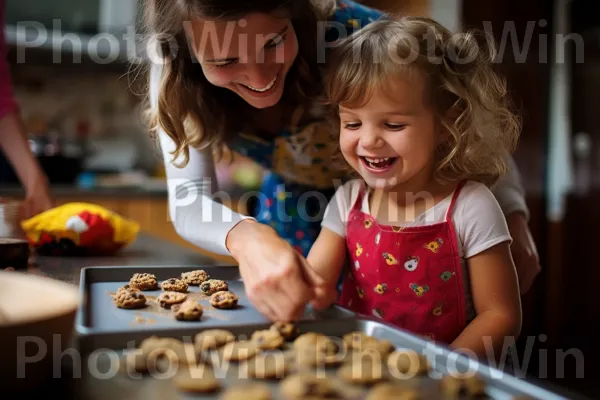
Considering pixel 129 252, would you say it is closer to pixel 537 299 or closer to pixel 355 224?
pixel 355 224

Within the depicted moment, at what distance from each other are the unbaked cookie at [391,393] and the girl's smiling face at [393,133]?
0.41 meters

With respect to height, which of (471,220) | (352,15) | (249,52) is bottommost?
(471,220)

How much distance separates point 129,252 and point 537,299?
7.70 feet

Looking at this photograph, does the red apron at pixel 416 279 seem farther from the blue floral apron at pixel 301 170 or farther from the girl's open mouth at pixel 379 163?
the blue floral apron at pixel 301 170

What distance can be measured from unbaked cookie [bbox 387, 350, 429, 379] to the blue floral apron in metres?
0.56

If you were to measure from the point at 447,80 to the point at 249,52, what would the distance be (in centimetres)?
27

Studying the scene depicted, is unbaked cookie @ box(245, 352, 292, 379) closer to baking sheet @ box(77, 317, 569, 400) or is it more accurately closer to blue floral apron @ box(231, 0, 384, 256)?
baking sheet @ box(77, 317, 569, 400)

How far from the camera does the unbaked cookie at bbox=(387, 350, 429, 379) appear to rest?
52 centimetres

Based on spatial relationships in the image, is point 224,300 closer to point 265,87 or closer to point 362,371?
point 362,371

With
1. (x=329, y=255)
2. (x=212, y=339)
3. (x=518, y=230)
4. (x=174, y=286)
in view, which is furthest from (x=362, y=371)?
(x=518, y=230)

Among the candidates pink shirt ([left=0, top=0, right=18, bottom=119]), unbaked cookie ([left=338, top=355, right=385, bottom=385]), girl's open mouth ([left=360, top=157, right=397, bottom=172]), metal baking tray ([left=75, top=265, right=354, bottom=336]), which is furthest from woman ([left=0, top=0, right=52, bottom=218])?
unbaked cookie ([left=338, top=355, right=385, bottom=385])

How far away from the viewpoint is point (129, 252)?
1.27 m

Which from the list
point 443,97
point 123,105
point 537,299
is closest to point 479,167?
point 443,97

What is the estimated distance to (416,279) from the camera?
0.88 m
